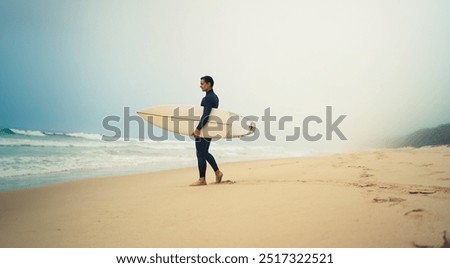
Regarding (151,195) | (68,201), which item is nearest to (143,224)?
(151,195)

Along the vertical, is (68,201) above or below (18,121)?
below

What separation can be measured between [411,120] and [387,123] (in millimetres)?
367

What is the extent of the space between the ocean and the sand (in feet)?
4.33

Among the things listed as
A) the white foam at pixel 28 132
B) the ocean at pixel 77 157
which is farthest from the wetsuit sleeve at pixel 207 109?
the white foam at pixel 28 132

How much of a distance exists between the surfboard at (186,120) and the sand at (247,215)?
69 centimetres

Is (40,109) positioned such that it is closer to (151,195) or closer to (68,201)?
(68,201)

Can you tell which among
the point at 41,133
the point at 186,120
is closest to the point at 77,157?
the point at 41,133

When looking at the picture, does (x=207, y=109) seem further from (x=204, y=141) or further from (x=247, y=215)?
(x=247, y=215)

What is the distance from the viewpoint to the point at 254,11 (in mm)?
3744

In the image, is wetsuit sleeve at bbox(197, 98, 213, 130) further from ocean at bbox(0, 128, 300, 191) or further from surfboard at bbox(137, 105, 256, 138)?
ocean at bbox(0, 128, 300, 191)

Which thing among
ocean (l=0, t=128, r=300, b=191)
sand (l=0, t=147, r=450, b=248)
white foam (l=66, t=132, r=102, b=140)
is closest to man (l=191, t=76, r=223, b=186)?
sand (l=0, t=147, r=450, b=248)

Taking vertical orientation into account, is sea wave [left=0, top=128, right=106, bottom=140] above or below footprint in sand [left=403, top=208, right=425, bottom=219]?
above

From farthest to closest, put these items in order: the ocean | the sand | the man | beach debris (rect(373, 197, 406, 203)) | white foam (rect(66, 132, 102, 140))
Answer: white foam (rect(66, 132, 102, 140))
the ocean
the man
beach debris (rect(373, 197, 406, 203))
the sand

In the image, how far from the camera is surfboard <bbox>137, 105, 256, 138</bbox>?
318 centimetres
